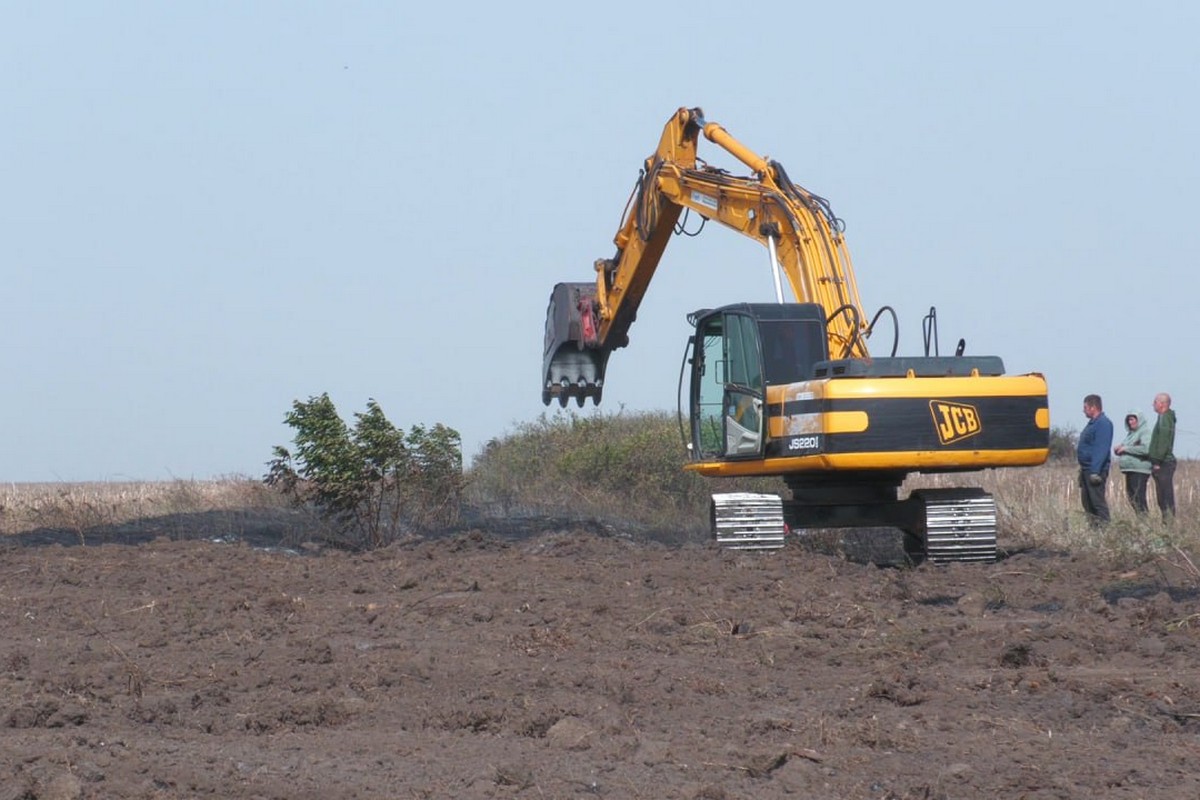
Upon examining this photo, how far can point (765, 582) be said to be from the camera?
36.4 feet

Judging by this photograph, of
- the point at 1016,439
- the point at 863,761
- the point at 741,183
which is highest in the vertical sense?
the point at 741,183

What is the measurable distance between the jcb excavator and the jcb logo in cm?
1

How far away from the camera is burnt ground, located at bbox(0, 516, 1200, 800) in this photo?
18.9 feet

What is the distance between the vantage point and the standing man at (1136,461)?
16875mm

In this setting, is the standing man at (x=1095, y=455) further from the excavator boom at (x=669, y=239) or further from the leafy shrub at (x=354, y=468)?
the leafy shrub at (x=354, y=468)

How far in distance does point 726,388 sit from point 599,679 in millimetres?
7103

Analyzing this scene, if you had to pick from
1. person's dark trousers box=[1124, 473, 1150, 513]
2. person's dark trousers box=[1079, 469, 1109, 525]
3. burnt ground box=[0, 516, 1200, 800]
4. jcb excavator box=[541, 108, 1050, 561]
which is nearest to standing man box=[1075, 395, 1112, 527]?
person's dark trousers box=[1079, 469, 1109, 525]

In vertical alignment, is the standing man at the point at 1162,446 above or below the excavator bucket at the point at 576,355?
below

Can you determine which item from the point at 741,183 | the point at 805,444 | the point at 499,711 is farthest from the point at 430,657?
the point at 741,183

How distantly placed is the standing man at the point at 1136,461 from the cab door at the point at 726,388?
16.8ft

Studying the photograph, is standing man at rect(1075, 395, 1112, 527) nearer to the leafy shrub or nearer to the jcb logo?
the jcb logo

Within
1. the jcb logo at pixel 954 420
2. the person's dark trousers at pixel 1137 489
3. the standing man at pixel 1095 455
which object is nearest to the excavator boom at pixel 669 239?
the jcb logo at pixel 954 420

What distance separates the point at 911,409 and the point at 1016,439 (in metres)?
1.02

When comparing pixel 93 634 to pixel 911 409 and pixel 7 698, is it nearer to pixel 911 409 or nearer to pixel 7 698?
pixel 7 698
